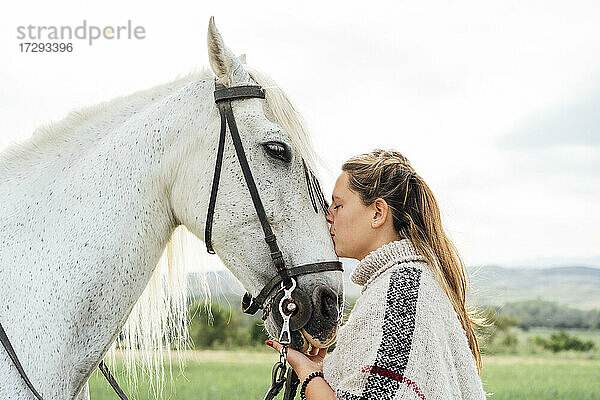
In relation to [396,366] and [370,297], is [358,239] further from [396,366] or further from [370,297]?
[396,366]

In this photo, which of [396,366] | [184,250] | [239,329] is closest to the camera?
[396,366]

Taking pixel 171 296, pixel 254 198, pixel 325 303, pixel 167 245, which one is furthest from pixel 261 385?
pixel 254 198

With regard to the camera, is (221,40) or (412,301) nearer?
(412,301)

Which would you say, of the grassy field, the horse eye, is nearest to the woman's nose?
the horse eye

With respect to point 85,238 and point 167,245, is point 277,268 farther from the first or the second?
point 85,238

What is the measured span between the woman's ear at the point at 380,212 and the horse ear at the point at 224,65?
0.71m

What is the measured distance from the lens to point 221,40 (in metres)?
2.17

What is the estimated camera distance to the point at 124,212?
2078 mm

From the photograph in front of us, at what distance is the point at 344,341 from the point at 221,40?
1173 millimetres

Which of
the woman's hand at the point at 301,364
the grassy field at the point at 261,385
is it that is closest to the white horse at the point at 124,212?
the woman's hand at the point at 301,364

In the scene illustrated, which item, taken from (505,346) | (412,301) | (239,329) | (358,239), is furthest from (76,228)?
(505,346)

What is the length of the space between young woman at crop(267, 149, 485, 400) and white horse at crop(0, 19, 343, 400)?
0.18 meters

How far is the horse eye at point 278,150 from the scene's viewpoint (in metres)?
→ 2.17

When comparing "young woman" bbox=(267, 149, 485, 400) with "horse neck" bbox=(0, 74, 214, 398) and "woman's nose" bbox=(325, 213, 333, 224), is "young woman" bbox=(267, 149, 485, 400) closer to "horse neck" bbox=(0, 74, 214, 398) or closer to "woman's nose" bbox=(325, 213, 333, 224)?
"woman's nose" bbox=(325, 213, 333, 224)
